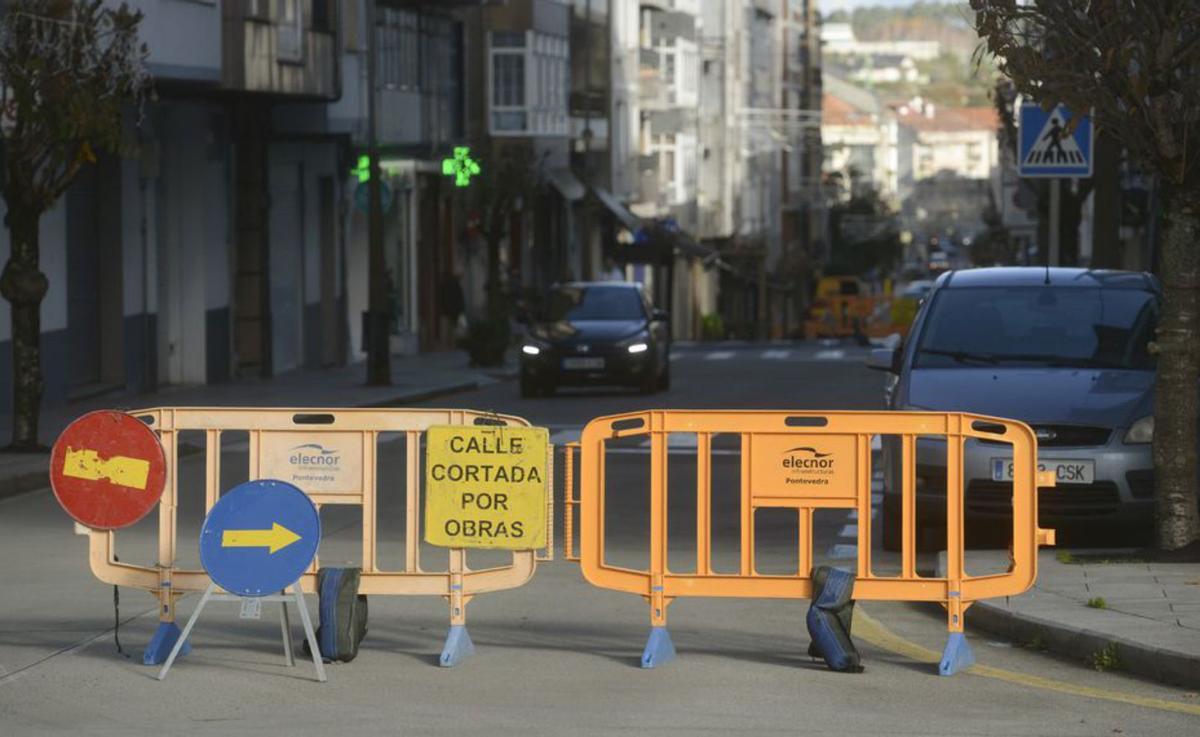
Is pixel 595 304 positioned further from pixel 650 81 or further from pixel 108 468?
pixel 650 81

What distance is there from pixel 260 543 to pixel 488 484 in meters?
0.97

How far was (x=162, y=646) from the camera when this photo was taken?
10531 mm

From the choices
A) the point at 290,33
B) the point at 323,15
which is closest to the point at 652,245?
the point at 323,15

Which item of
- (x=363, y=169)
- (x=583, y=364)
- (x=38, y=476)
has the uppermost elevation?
(x=363, y=169)

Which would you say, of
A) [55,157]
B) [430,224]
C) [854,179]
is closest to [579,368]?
[55,157]

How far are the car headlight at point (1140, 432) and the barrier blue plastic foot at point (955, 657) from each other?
14.5 feet

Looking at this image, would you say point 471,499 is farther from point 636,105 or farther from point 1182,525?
point 636,105

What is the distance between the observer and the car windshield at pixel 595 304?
3559cm

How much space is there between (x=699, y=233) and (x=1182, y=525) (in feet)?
272

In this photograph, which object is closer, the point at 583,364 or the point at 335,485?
the point at 335,485

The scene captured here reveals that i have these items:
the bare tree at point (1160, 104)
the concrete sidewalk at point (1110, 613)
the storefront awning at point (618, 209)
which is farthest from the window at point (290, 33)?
the storefront awning at point (618, 209)

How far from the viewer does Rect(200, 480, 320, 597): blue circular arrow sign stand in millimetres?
10312

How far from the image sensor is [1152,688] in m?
9.98

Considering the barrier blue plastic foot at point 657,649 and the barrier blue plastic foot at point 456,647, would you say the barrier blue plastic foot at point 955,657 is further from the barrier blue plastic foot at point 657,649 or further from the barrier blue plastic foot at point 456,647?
the barrier blue plastic foot at point 456,647
